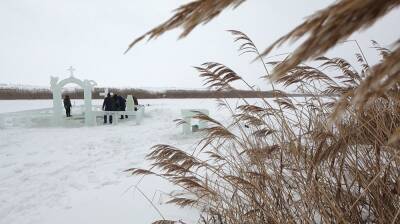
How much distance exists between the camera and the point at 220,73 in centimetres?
238

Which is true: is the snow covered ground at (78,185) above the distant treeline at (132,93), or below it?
below

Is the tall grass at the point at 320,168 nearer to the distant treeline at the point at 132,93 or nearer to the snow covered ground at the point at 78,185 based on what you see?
the distant treeline at the point at 132,93

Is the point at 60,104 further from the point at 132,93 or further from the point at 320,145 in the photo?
the point at 132,93

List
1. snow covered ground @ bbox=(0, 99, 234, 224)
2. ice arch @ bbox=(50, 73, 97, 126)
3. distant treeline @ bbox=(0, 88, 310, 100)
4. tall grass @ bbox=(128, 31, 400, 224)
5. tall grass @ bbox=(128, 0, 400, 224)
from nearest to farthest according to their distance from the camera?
tall grass @ bbox=(128, 0, 400, 224)
tall grass @ bbox=(128, 31, 400, 224)
distant treeline @ bbox=(0, 88, 310, 100)
snow covered ground @ bbox=(0, 99, 234, 224)
ice arch @ bbox=(50, 73, 97, 126)

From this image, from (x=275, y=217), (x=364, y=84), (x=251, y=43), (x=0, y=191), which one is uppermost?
(x=251, y=43)

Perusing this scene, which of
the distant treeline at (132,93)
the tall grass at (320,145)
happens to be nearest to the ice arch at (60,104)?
the distant treeline at (132,93)

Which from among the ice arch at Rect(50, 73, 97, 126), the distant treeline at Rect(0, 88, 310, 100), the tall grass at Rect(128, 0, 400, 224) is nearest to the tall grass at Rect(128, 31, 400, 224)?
the tall grass at Rect(128, 0, 400, 224)

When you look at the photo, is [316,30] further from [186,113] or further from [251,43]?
[186,113]

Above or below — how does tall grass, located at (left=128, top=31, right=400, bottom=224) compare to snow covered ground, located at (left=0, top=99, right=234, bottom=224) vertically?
above

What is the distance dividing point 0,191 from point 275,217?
482 centimetres

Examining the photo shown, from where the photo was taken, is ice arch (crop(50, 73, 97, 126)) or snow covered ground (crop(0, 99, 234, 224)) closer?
snow covered ground (crop(0, 99, 234, 224))

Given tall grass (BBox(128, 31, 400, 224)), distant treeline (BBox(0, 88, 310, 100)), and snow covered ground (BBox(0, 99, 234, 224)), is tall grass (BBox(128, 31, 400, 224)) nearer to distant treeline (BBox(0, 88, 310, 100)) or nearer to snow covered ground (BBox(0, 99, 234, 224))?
distant treeline (BBox(0, 88, 310, 100))

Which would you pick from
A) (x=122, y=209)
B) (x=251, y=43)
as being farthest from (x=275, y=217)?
(x=122, y=209)

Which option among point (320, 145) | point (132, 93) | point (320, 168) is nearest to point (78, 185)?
point (320, 168)
